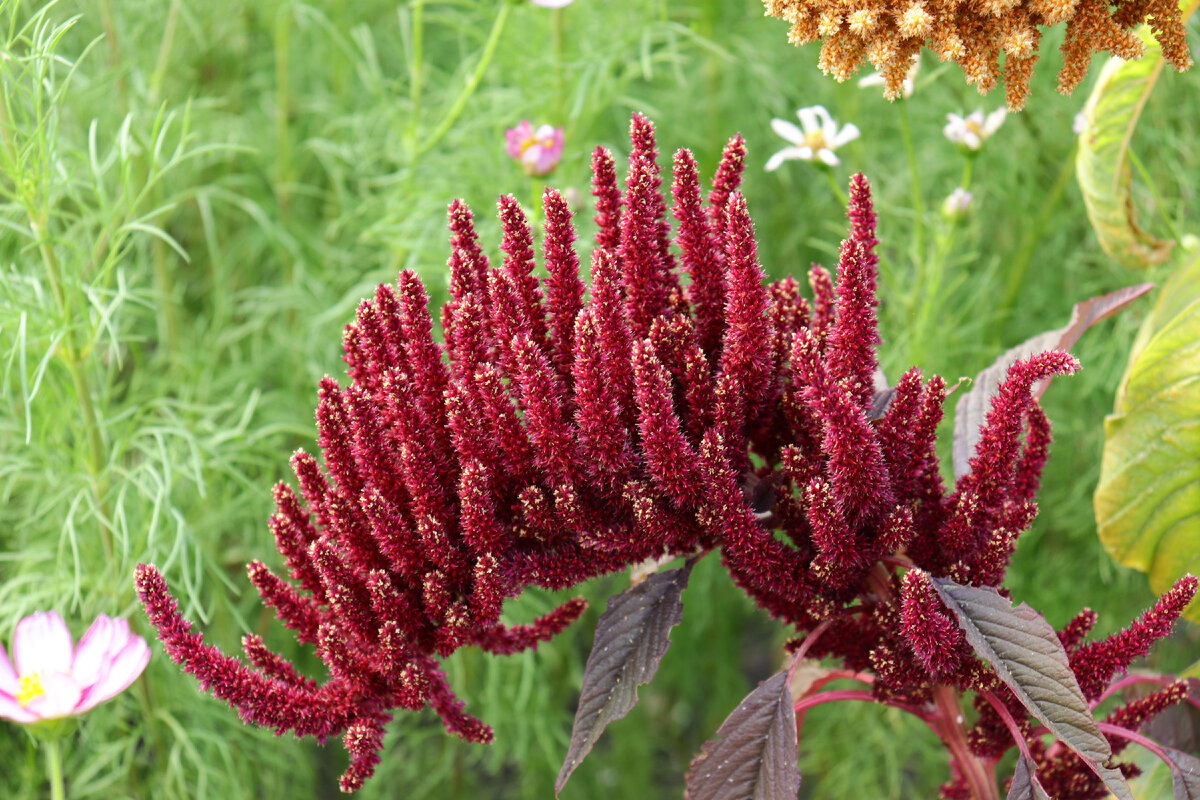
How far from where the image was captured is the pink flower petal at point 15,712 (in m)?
0.57

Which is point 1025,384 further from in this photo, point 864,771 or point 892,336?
point 864,771

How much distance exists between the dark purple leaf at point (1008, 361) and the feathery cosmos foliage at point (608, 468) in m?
0.10

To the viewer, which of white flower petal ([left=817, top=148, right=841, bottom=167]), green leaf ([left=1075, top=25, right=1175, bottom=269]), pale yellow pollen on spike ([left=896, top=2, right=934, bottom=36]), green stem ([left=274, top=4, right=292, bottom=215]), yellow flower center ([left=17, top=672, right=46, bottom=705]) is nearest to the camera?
pale yellow pollen on spike ([left=896, top=2, right=934, bottom=36])

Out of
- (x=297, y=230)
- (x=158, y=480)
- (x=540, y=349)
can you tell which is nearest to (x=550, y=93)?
(x=297, y=230)

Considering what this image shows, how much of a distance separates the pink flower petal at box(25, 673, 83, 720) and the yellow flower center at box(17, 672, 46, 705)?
2 centimetres

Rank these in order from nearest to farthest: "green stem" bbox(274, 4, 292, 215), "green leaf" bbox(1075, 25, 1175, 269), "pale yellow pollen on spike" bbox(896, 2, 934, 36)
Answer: "pale yellow pollen on spike" bbox(896, 2, 934, 36)
"green leaf" bbox(1075, 25, 1175, 269)
"green stem" bbox(274, 4, 292, 215)

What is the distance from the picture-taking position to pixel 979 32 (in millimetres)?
560

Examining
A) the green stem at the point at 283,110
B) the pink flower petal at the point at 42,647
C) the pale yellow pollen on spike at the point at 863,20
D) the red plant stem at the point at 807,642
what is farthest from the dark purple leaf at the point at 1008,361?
the green stem at the point at 283,110

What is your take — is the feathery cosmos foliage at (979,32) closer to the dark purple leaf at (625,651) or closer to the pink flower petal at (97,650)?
the dark purple leaf at (625,651)

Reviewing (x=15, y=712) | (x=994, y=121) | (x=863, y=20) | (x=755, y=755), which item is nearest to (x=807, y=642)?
(x=755, y=755)

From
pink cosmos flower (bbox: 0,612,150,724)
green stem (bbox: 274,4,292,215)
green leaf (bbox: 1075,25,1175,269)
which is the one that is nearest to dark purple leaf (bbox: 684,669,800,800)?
pink cosmos flower (bbox: 0,612,150,724)

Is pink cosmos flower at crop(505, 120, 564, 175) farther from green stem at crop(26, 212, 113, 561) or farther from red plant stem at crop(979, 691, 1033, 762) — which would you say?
red plant stem at crop(979, 691, 1033, 762)

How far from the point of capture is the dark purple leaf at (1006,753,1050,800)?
1.87 ft

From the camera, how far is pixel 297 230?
4.92ft
